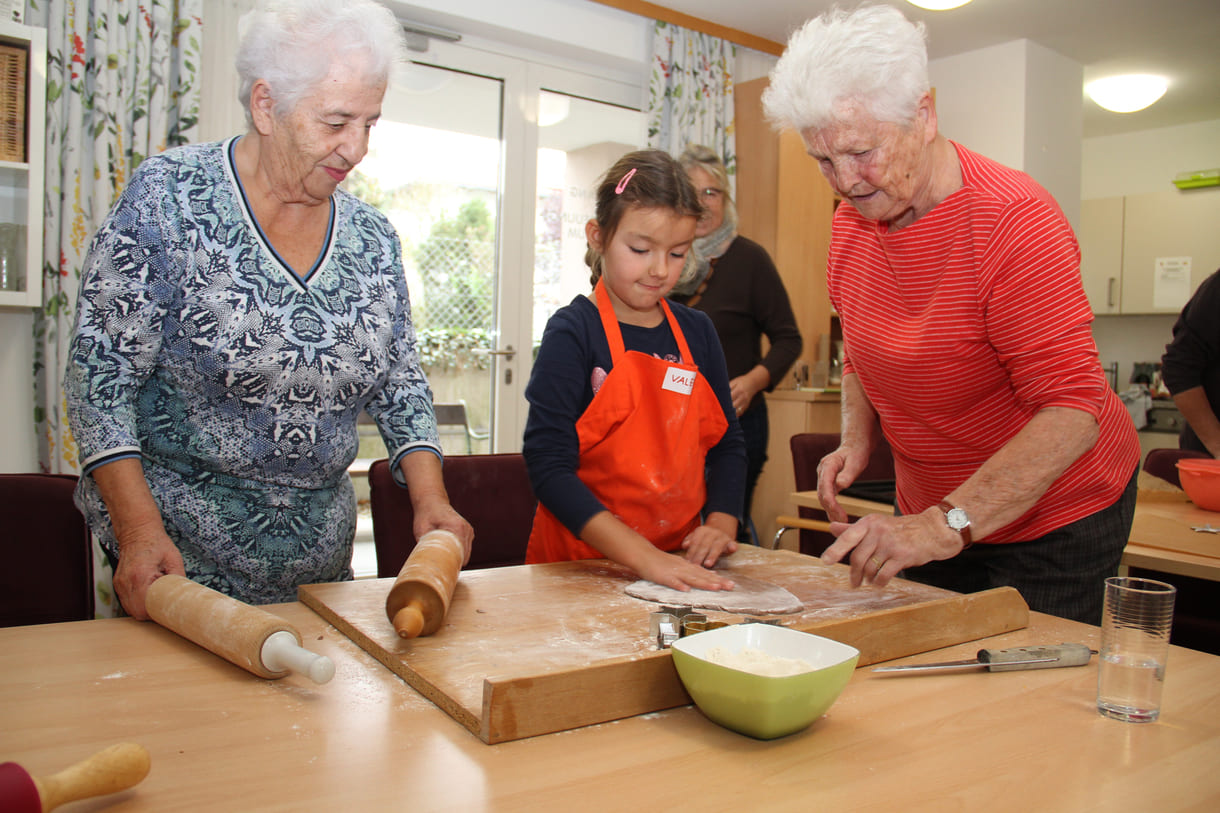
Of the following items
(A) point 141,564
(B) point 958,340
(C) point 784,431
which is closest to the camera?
(A) point 141,564

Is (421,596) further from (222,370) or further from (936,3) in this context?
(936,3)

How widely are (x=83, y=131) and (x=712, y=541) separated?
323 cm

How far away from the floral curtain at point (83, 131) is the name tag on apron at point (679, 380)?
2.66 meters

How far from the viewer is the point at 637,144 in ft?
17.6

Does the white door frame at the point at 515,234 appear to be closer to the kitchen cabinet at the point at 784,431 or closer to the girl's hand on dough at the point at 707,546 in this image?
the kitchen cabinet at the point at 784,431

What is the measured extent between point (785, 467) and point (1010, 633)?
12.4 ft

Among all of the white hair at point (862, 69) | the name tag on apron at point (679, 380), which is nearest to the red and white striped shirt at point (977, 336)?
the white hair at point (862, 69)

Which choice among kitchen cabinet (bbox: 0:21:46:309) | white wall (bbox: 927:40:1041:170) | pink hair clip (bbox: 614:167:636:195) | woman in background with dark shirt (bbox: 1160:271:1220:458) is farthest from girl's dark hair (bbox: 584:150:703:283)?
white wall (bbox: 927:40:1041:170)

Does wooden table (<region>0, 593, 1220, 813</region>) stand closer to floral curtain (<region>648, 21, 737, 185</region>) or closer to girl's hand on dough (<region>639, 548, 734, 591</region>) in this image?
girl's hand on dough (<region>639, 548, 734, 591</region>)

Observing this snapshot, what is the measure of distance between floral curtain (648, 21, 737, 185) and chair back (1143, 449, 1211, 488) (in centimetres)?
291

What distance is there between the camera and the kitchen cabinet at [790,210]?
5250 millimetres

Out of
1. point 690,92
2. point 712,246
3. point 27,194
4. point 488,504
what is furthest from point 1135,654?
point 690,92

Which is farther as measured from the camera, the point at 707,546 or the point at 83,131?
the point at 83,131

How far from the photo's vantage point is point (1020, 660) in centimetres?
108
